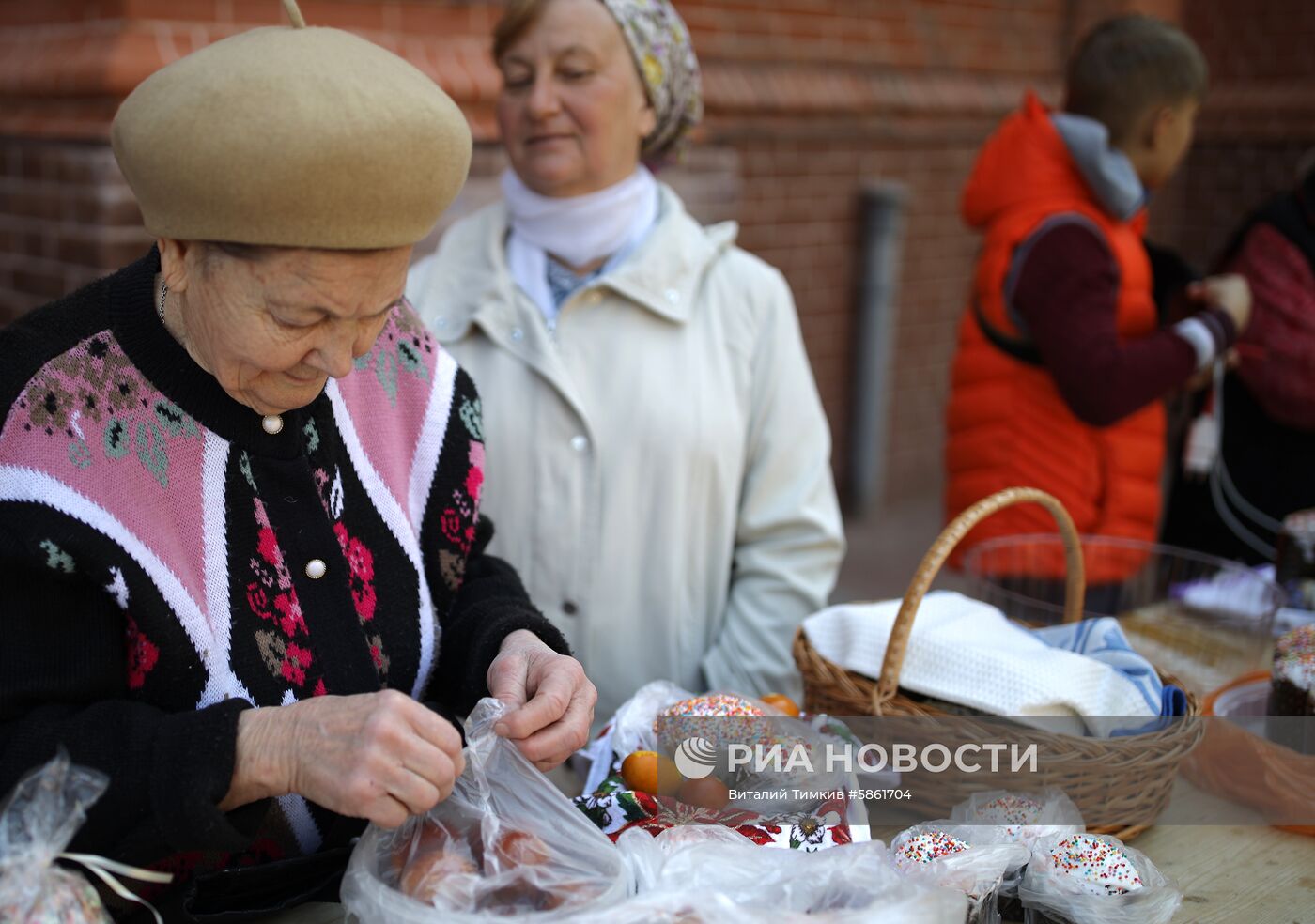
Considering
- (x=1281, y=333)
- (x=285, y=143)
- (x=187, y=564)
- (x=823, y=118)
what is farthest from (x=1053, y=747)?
(x=823, y=118)

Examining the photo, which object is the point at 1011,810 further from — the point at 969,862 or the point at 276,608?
the point at 276,608

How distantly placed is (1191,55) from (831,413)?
3327mm

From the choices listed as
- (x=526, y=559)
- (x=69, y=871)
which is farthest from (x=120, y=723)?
(x=526, y=559)

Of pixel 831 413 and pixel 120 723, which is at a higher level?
pixel 120 723

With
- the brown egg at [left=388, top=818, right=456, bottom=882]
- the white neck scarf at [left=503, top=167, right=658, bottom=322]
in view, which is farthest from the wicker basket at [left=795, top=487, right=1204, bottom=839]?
the white neck scarf at [left=503, top=167, right=658, bottom=322]

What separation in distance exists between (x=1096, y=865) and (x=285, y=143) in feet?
4.23

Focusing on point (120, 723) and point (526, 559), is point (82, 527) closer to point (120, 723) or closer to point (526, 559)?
point (120, 723)

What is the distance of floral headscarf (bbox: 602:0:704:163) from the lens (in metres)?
2.45

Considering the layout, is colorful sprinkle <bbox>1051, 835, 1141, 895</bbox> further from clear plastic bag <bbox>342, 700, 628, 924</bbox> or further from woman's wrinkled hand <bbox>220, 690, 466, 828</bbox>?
woman's wrinkled hand <bbox>220, 690, 466, 828</bbox>

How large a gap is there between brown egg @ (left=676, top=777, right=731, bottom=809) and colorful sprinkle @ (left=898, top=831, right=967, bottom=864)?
0.25 meters

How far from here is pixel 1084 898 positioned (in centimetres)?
153

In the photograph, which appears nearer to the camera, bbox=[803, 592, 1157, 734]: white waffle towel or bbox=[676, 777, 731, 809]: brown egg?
bbox=[676, 777, 731, 809]: brown egg

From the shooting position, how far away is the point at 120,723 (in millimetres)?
1291

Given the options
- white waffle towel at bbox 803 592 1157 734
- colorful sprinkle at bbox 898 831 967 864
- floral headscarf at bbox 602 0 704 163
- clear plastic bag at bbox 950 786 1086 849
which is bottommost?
clear plastic bag at bbox 950 786 1086 849
